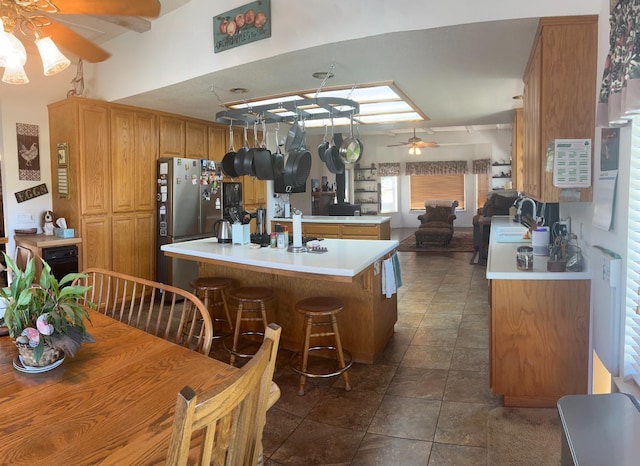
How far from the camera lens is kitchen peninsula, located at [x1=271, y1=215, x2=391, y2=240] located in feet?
20.3

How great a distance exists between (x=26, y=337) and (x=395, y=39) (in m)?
2.45

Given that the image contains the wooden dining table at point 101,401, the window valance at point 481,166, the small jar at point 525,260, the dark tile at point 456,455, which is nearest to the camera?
the wooden dining table at point 101,401

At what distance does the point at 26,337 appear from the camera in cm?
136

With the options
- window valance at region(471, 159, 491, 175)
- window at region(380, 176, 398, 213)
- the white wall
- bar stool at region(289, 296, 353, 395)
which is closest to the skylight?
bar stool at region(289, 296, 353, 395)

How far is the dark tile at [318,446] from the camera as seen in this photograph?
2131mm

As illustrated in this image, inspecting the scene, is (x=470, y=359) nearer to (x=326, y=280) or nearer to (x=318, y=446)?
(x=326, y=280)

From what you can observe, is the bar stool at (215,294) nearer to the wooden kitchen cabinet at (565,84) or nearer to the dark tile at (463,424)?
the dark tile at (463,424)

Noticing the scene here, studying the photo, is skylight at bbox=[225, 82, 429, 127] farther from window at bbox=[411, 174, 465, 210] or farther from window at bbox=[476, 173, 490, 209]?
window at bbox=[411, 174, 465, 210]

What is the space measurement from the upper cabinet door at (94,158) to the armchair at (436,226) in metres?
6.53

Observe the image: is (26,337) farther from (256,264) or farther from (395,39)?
(395,39)

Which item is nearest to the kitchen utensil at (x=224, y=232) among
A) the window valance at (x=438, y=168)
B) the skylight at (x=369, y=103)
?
the skylight at (x=369, y=103)

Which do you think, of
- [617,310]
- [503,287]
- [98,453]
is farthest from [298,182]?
[98,453]

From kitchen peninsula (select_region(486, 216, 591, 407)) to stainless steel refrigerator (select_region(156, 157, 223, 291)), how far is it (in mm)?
3561

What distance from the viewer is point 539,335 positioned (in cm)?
255
